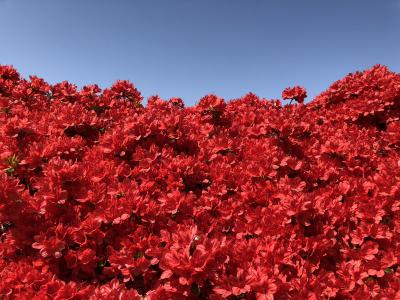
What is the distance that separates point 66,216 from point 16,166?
1.21m

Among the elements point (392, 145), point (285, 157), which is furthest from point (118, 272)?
point (392, 145)

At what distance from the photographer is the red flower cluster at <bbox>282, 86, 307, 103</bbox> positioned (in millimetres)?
9961

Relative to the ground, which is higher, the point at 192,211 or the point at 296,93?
the point at 296,93

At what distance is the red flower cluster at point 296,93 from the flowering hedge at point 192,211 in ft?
10.1

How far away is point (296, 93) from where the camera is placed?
9953mm

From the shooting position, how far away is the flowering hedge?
140 inches

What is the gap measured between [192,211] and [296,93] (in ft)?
21.1

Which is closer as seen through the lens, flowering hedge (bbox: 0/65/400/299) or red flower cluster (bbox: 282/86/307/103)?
flowering hedge (bbox: 0/65/400/299)

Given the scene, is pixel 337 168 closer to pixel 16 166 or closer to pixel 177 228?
pixel 177 228

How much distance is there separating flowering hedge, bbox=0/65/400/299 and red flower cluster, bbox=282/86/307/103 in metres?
3.07

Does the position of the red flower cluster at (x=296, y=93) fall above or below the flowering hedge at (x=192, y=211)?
above

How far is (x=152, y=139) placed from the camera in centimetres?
590

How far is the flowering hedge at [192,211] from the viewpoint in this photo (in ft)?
11.6

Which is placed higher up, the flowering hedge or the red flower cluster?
the red flower cluster
